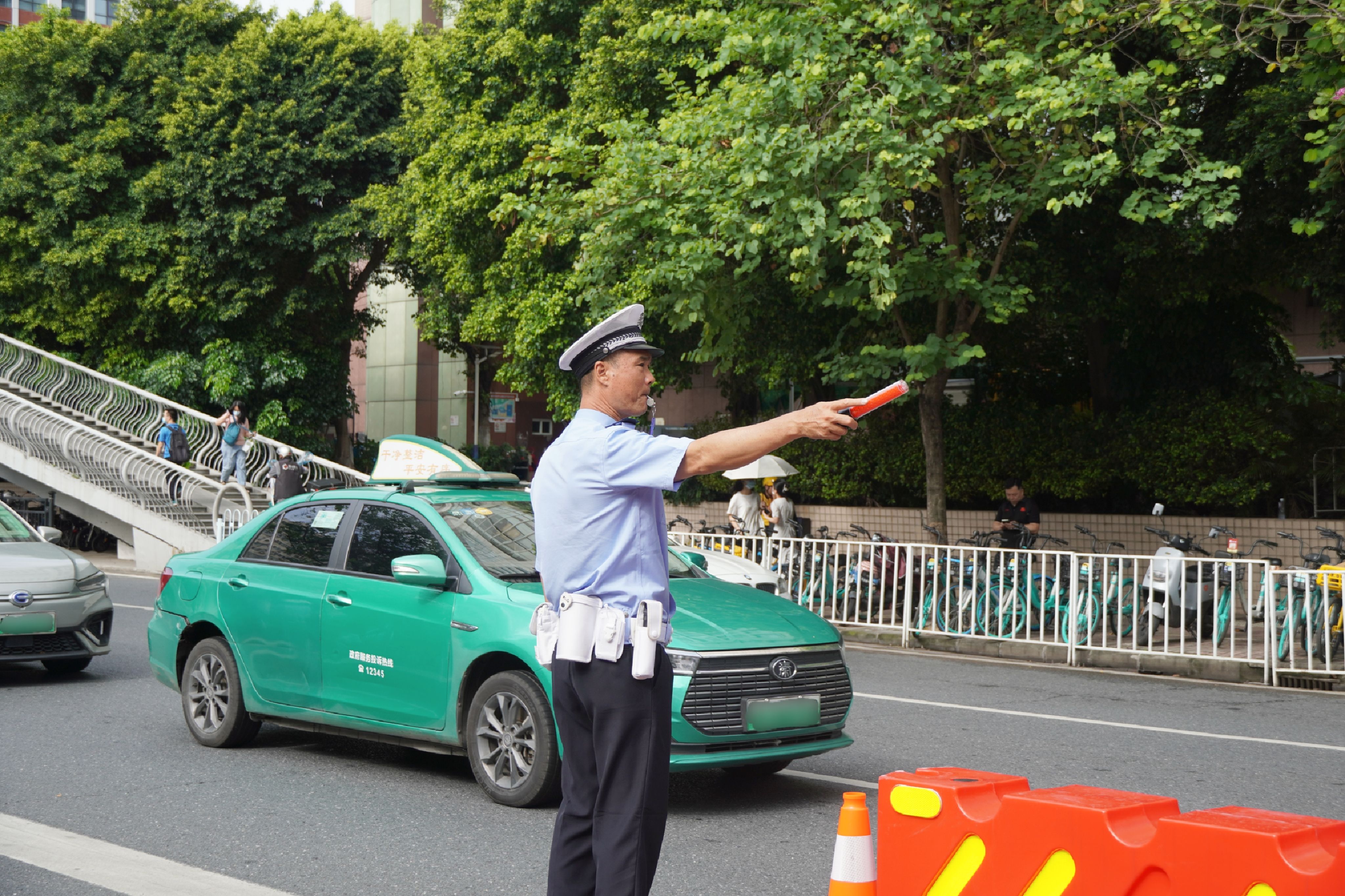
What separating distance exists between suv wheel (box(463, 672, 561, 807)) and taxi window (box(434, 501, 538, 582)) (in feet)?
1.94

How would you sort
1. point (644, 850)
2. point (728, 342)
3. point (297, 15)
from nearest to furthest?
1. point (644, 850)
2. point (728, 342)
3. point (297, 15)

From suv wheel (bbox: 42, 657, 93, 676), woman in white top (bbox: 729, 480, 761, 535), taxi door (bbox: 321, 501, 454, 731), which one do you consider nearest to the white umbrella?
woman in white top (bbox: 729, 480, 761, 535)

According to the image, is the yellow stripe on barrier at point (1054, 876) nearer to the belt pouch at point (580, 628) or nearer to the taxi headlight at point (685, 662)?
the belt pouch at point (580, 628)

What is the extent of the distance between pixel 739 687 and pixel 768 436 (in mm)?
3099

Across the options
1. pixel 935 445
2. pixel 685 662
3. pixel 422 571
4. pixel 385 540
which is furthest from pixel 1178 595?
pixel 422 571

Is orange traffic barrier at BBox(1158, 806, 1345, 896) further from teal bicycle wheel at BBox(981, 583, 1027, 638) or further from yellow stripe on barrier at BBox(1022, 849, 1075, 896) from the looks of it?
teal bicycle wheel at BBox(981, 583, 1027, 638)

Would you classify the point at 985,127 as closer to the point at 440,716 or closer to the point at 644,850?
the point at 440,716

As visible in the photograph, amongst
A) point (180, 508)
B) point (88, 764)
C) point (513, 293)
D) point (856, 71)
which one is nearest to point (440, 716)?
point (88, 764)

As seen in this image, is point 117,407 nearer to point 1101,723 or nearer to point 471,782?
point 471,782

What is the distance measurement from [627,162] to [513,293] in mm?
6790

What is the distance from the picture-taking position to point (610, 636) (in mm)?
3529

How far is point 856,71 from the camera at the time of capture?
42.8 feet

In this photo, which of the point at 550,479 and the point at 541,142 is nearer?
the point at 550,479

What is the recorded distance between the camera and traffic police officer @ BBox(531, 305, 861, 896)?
138 inches
